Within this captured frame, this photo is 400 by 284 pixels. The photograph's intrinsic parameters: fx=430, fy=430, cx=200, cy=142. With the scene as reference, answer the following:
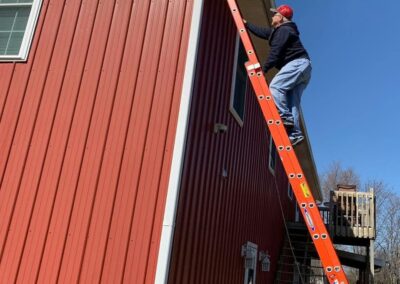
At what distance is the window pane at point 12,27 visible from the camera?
5996mm

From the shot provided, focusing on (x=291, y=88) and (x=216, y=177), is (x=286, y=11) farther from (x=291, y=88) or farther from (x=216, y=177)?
(x=216, y=177)

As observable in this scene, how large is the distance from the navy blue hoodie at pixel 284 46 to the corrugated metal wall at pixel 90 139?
3.70ft

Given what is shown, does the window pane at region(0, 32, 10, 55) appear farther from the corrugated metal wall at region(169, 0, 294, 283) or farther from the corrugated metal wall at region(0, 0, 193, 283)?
the corrugated metal wall at region(169, 0, 294, 283)

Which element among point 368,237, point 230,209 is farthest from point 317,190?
point 230,209

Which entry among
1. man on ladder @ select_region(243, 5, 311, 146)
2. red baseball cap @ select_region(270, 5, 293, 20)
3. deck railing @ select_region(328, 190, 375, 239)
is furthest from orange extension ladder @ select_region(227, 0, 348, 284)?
deck railing @ select_region(328, 190, 375, 239)

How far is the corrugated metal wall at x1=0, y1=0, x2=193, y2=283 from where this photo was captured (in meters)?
4.73

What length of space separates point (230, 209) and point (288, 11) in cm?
343

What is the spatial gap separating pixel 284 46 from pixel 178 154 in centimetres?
172

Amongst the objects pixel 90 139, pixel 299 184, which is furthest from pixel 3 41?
pixel 299 184

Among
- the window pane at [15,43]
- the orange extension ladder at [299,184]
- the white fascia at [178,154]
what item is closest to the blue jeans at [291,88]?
the orange extension ladder at [299,184]

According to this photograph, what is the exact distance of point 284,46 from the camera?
4.89 m

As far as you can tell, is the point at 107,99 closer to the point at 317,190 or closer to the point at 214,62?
the point at 214,62

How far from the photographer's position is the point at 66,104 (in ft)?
17.8

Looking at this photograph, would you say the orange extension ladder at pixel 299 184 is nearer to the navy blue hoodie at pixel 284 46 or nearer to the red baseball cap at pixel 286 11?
the navy blue hoodie at pixel 284 46
